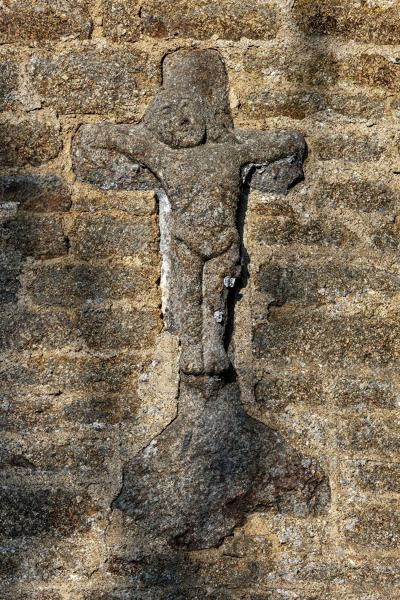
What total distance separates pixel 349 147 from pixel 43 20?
0.94m

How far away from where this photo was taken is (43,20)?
2.65 metres

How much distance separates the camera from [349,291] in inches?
106

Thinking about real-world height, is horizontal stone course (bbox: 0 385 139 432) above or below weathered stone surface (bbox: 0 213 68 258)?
below

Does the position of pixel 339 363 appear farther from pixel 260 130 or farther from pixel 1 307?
pixel 1 307

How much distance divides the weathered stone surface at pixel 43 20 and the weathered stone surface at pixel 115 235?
1.73ft

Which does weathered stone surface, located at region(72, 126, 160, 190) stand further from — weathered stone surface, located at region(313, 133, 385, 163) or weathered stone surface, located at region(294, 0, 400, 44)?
weathered stone surface, located at region(294, 0, 400, 44)

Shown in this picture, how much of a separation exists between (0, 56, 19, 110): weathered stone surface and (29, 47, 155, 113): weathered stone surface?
0.17 ft

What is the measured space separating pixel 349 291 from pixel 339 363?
8.2 inches

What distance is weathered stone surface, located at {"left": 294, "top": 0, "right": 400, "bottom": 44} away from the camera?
105 inches

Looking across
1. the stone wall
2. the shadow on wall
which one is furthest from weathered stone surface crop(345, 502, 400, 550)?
the shadow on wall

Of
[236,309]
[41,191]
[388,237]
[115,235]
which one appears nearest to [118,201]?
[115,235]

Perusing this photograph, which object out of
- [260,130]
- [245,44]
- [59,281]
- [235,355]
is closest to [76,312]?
[59,281]

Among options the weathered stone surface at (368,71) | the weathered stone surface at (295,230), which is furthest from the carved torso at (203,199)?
the weathered stone surface at (368,71)

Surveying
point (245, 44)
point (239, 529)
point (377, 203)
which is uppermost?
point (245, 44)
